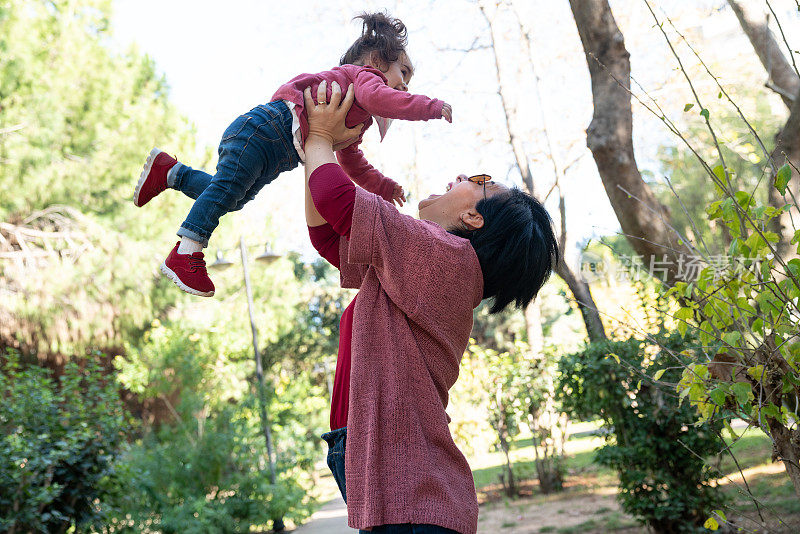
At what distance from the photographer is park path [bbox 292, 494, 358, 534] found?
345 inches

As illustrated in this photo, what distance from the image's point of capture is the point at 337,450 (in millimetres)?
1614

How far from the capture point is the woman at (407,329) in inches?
57.2

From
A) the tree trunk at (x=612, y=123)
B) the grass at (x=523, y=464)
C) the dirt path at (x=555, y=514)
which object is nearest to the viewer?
the tree trunk at (x=612, y=123)

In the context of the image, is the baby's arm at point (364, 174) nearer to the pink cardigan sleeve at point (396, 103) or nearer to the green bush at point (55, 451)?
the pink cardigan sleeve at point (396, 103)

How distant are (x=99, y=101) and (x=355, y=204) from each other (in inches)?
444

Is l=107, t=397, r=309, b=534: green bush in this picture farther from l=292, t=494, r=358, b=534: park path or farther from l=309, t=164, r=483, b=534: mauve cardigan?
l=309, t=164, r=483, b=534: mauve cardigan

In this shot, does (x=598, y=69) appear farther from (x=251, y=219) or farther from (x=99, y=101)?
(x=251, y=219)

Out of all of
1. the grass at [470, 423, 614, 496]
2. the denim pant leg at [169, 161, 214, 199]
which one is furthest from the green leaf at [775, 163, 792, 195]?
the grass at [470, 423, 614, 496]

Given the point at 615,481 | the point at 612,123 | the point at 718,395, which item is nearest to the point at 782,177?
the point at 718,395

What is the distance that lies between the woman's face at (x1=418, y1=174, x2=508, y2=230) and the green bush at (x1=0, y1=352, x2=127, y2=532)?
502cm

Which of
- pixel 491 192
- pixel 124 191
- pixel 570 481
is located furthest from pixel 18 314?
pixel 491 192

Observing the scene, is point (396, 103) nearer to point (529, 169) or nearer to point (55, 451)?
point (55, 451)

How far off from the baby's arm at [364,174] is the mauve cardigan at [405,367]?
0.74 metres

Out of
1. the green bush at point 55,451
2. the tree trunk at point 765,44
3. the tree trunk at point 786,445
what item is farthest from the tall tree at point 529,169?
the green bush at point 55,451
